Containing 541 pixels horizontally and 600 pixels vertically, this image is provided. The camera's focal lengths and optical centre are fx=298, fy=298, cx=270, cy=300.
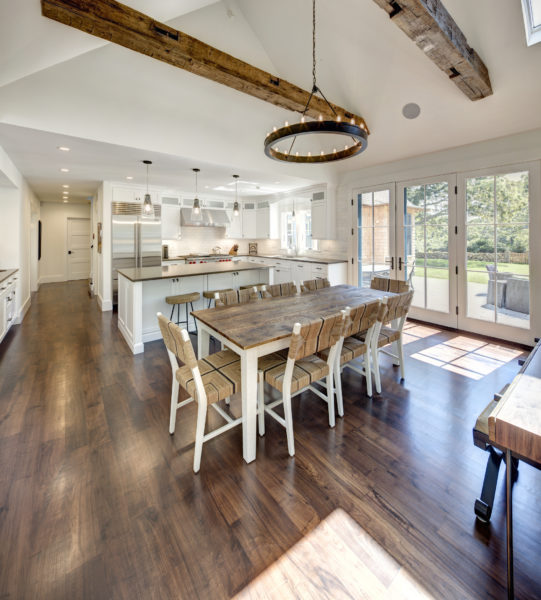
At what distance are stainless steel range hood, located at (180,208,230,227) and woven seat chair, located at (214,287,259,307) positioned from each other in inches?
186

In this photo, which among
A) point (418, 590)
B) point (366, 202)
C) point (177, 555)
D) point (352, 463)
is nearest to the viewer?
point (418, 590)

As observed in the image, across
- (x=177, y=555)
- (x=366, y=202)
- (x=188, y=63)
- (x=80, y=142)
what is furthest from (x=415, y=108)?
(x=177, y=555)

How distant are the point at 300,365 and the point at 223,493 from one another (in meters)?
0.92

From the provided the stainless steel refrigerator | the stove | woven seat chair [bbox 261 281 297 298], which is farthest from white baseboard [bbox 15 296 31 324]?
woven seat chair [bbox 261 281 297 298]

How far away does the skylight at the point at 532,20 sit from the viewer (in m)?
2.70

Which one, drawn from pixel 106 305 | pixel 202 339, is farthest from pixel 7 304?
pixel 202 339

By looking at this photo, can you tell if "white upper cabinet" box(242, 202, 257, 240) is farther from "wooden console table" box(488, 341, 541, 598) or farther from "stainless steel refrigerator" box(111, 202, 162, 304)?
"wooden console table" box(488, 341, 541, 598)

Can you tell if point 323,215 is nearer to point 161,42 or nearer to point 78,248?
point 161,42

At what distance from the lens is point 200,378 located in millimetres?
1773

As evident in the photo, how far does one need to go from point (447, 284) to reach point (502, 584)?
4.21m

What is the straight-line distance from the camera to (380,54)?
3691 millimetres

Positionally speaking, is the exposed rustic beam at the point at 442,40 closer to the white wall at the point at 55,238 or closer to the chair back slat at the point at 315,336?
the chair back slat at the point at 315,336

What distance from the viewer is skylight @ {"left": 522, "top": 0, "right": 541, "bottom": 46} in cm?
270

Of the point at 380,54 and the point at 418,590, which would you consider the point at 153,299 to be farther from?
the point at 380,54
